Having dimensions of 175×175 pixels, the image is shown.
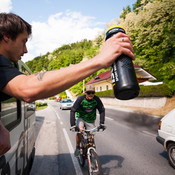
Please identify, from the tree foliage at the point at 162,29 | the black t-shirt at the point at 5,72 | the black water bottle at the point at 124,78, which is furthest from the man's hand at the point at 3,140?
the tree foliage at the point at 162,29

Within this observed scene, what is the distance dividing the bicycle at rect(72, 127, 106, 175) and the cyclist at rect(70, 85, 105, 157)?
0.18m

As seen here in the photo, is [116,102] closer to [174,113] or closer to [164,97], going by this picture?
[164,97]

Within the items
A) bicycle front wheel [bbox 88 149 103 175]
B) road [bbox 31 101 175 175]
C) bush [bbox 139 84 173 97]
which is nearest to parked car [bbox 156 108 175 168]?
road [bbox 31 101 175 175]

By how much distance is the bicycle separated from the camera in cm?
318

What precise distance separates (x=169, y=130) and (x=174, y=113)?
1.45 feet

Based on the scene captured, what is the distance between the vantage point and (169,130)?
3953mm

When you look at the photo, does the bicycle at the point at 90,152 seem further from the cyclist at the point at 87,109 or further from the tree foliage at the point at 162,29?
the tree foliage at the point at 162,29

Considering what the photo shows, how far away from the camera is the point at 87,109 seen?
13.2 feet

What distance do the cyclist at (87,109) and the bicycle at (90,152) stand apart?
185 mm

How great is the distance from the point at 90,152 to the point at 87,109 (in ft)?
3.32

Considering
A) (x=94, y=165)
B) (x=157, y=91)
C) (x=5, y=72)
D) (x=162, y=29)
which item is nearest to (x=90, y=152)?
(x=94, y=165)

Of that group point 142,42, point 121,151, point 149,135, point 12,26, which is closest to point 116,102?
point 142,42

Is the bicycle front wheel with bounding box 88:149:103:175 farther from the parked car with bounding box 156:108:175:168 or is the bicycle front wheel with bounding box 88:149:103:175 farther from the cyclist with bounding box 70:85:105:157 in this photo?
the parked car with bounding box 156:108:175:168

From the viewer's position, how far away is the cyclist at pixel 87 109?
3857mm
